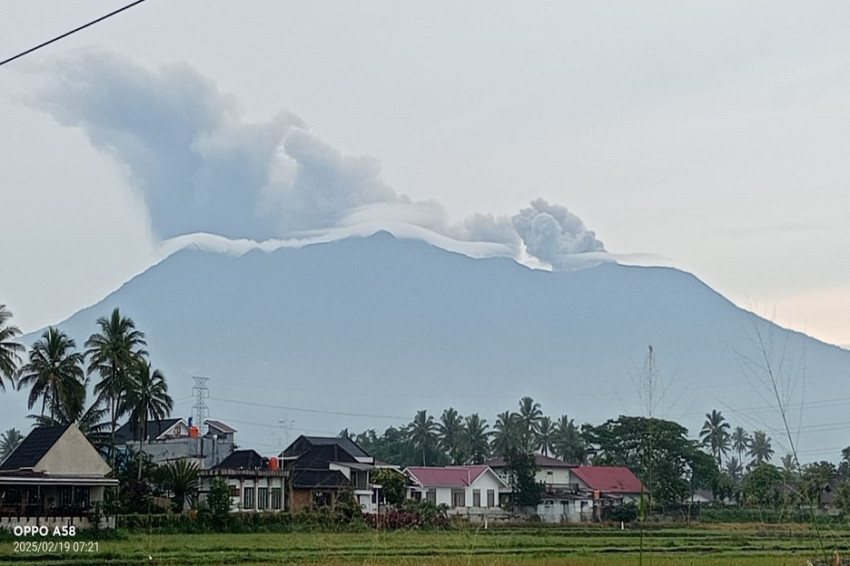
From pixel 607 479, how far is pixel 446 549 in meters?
45.0

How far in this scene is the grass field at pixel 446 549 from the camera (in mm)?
19312

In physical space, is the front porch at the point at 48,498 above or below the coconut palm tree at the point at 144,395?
below

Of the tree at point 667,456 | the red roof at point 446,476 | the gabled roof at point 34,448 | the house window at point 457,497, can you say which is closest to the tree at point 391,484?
the red roof at point 446,476

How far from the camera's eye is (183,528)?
34.4m

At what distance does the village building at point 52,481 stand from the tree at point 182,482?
9.10 feet

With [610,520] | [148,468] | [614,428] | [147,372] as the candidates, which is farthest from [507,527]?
[614,428]

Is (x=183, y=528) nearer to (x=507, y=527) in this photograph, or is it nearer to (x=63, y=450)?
(x=63, y=450)

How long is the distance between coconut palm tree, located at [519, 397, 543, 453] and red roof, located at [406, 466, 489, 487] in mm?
31001

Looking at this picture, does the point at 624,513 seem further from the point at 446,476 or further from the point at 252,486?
the point at 252,486

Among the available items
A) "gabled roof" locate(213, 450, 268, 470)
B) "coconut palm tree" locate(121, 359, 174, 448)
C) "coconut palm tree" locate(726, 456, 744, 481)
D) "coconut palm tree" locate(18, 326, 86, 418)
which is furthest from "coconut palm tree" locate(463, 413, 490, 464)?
"coconut palm tree" locate(18, 326, 86, 418)

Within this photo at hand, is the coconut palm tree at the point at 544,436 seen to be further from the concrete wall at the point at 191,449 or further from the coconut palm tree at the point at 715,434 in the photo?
the concrete wall at the point at 191,449

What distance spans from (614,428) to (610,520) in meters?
22.5

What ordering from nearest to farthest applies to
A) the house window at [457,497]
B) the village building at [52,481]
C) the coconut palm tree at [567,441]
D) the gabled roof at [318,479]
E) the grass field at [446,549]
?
the grass field at [446,549], the village building at [52,481], the gabled roof at [318,479], the house window at [457,497], the coconut palm tree at [567,441]

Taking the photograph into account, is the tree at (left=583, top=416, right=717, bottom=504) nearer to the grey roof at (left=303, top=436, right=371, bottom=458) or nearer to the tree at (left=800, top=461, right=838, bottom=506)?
the grey roof at (left=303, top=436, right=371, bottom=458)
